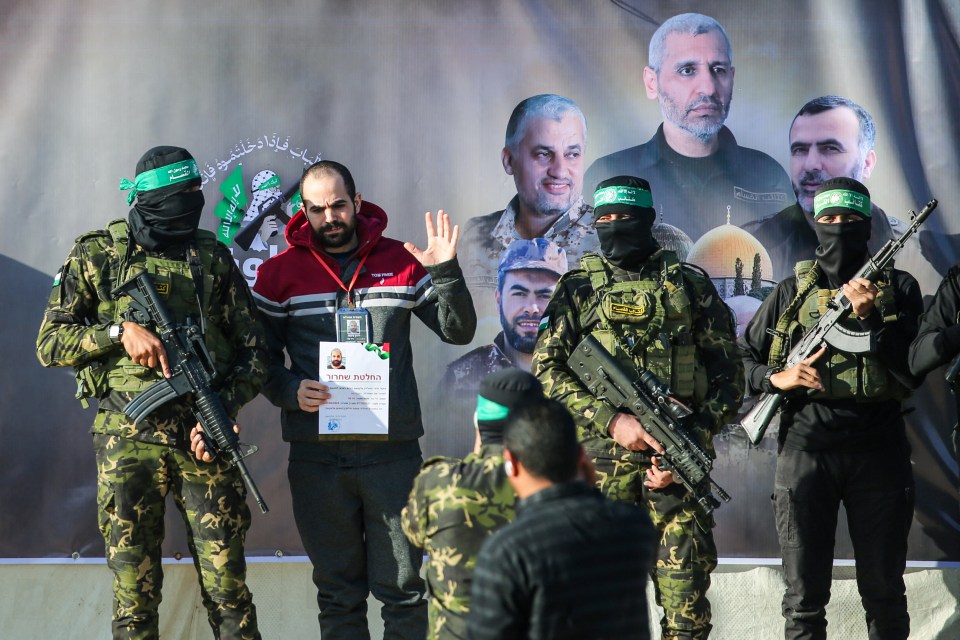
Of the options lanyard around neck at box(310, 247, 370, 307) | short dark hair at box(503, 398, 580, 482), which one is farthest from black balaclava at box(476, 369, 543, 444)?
lanyard around neck at box(310, 247, 370, 307)

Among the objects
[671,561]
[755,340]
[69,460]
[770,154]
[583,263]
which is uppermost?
[770,154]

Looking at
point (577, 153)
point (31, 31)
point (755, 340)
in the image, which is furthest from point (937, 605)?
point (31, 31)

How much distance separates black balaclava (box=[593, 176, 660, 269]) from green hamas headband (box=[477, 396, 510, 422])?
1.65m

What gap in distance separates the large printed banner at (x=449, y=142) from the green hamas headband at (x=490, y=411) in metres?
2.56

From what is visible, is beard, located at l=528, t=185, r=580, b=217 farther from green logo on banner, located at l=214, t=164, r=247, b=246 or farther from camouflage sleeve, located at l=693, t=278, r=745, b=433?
green logo on banner, located at l=214, t=164, r=247, b=246

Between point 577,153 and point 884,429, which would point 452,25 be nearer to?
point 577,153

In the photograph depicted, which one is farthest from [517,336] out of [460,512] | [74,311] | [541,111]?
[460,512]

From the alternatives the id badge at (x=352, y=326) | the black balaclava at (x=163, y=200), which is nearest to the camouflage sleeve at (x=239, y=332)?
the black balaclava at (x=163, y=200)

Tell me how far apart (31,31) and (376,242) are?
245 cm

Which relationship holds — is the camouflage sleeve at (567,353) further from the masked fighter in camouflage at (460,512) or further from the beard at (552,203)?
the masked fighter in camouflage at (460,512)

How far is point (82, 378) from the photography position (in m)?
4.65

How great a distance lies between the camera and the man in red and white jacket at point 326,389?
479 centimetres

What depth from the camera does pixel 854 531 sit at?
5.20 meters

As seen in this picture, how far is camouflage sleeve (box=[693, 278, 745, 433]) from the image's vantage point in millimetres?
4750
